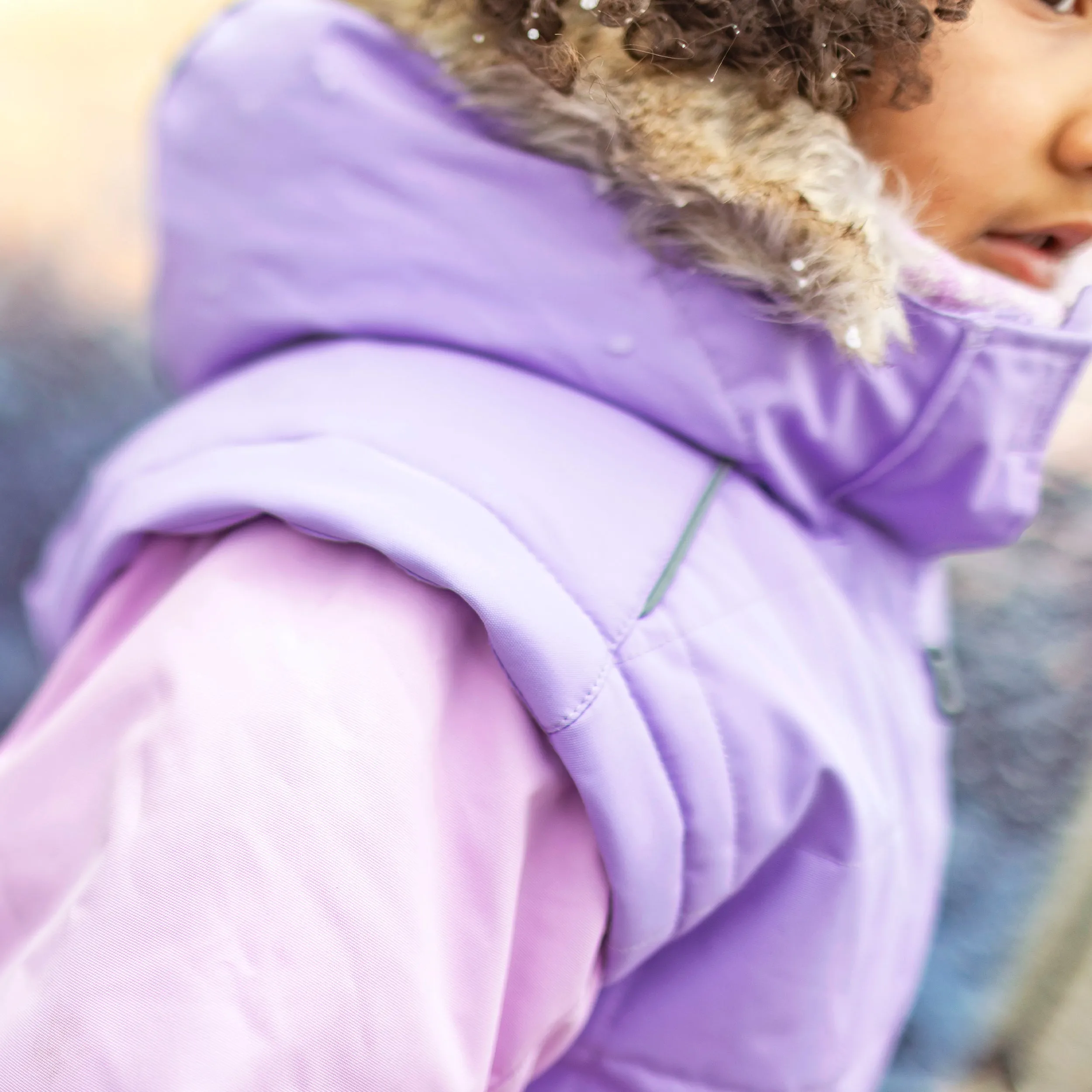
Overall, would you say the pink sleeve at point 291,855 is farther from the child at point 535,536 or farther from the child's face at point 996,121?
the child's face at point 996,121

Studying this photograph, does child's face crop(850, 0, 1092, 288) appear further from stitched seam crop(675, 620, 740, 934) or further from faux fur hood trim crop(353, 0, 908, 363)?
stitched seam crop(675, 620, 740, 934)

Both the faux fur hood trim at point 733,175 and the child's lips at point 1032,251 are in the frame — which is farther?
the child's lips at point 1032,251

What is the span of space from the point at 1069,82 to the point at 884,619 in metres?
0.29

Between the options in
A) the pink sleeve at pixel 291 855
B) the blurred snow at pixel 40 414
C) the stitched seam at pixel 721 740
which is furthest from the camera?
the blurred snow at pixel 40 414

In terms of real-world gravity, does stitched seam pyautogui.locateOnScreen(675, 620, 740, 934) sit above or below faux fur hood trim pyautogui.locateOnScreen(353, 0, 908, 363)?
below

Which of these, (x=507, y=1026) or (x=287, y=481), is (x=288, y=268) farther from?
(x=507, y=1026)

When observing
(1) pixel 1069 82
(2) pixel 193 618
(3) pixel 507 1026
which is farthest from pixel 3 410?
(1) pixel 1069 82

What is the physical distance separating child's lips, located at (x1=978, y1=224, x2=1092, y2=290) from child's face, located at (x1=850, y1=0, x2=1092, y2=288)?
2cm

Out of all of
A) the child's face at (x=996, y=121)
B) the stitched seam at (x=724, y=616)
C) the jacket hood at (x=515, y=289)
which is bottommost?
the stitched seam at (x=724, y=616)

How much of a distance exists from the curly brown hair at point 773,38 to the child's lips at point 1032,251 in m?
0.13

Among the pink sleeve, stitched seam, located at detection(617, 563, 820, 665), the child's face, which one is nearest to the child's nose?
the child's face

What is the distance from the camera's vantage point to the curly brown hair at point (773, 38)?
38 centimetres

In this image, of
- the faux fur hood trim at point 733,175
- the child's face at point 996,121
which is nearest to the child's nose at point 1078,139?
the child's face at point 996,121

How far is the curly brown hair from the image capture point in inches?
15.0
